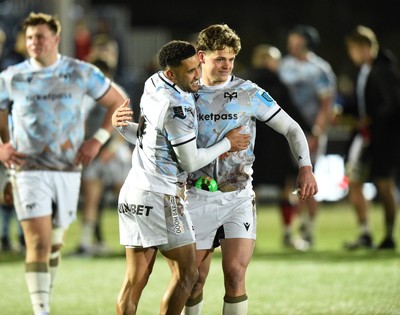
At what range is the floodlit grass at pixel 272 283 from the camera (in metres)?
8.95

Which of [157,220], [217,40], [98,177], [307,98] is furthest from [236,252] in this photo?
[307,98]

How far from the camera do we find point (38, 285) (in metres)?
8.17

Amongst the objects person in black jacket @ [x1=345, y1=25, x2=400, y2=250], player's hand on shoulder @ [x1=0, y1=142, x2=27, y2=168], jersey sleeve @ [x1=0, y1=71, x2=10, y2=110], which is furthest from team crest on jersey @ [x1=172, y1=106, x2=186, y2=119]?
person in black jacket @ [x1=345, y1=25, x2=400, y2=250]

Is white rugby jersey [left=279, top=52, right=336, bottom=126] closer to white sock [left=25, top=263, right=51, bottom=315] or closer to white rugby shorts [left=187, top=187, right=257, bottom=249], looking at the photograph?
white sock [left=25, top=263, right=51, bottom=315]

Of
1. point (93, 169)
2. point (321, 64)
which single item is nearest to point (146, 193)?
point (93, 169)

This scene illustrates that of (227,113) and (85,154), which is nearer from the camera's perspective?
(227,113)

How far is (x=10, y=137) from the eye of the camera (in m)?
8.69

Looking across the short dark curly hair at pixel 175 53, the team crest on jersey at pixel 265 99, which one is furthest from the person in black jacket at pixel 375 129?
the short dark curly hair at pixel 175 53

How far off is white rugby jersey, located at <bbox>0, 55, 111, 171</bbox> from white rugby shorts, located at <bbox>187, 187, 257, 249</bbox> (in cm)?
163

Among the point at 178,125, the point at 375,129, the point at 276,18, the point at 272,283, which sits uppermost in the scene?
the point at 276,18

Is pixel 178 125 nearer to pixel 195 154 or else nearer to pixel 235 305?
pixel 195 154

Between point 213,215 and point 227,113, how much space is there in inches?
27.6

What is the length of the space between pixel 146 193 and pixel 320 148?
7233 mm

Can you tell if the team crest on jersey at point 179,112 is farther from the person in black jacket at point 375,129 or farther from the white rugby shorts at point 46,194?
the person in black jacket at point 375,129
